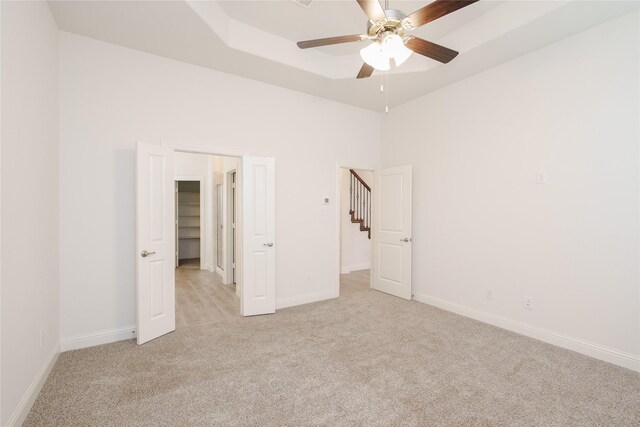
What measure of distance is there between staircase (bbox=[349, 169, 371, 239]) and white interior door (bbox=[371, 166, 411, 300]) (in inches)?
68.0

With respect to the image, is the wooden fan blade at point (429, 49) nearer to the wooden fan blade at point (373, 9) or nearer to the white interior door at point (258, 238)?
the wooden fan blade at point (373, 9)

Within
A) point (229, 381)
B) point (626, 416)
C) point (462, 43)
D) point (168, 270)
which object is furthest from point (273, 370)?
point (462, 43)

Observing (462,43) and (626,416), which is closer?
(626,416)

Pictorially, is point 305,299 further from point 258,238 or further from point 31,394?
point 31,394

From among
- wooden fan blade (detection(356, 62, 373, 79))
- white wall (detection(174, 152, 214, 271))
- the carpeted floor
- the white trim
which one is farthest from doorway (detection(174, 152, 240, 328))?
wooden fan blade (detection(356, 62, 373, 79))

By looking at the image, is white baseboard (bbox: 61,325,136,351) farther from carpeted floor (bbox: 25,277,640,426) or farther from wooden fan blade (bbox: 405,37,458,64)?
wooden fan blade (bbox: 405,37,458,64)

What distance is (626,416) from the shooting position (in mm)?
2020

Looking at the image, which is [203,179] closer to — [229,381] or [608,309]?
[229,381]

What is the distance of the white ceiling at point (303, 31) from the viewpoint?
2689 millimetres

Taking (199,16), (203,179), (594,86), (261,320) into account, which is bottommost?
(261,320)

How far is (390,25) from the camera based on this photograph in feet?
6.84

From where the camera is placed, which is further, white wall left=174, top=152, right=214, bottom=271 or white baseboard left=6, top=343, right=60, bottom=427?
white wall left=174, top=152, right=214, bottom=271

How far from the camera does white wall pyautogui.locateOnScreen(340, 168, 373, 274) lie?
682cm

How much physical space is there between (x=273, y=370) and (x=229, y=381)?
0.37 meters
